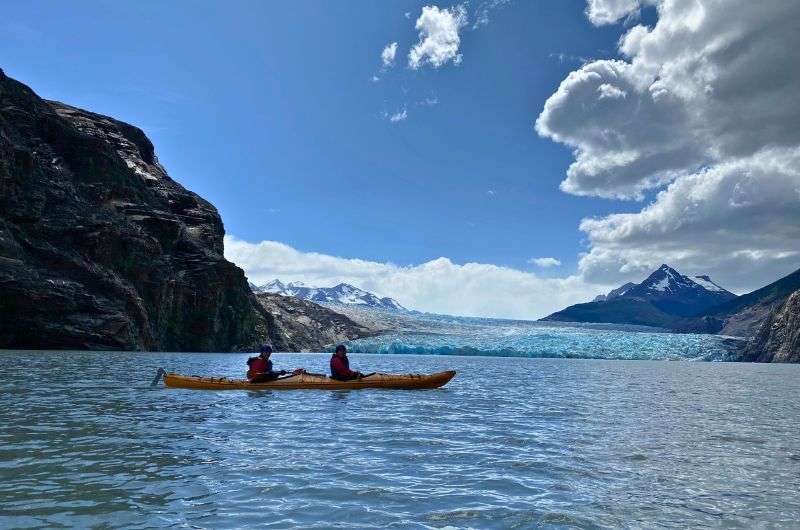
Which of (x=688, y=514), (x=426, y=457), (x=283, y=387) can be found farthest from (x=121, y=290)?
(x=688, y=514)

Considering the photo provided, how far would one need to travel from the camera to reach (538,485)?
972cm

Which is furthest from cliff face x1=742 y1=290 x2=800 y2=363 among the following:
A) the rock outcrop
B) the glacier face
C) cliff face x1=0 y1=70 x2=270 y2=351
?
cliff face x1=0 y1=70 x2=270 y2=351

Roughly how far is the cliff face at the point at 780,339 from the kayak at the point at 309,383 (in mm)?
140942

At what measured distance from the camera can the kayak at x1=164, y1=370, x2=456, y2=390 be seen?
25594 millimetres

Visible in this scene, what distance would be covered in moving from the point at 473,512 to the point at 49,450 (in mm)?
8549

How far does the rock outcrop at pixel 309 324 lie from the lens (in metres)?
140

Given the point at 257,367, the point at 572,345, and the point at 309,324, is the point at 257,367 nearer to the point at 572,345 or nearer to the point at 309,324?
the point at 572,345

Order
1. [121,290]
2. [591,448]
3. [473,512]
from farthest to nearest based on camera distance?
[121,290] → [591,448] → [473,512]

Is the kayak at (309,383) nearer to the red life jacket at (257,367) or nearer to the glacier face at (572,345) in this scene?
the red life jacket at (257,367)

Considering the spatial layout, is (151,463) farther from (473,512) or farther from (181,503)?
(473,512)

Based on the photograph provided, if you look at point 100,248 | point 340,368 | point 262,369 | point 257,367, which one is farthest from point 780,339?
point 257,367

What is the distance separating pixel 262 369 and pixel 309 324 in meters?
129

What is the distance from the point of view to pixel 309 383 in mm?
26797

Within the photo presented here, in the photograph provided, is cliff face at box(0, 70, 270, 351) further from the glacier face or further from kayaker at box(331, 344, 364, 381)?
kayaker at box(331, 344, 364, 381)
